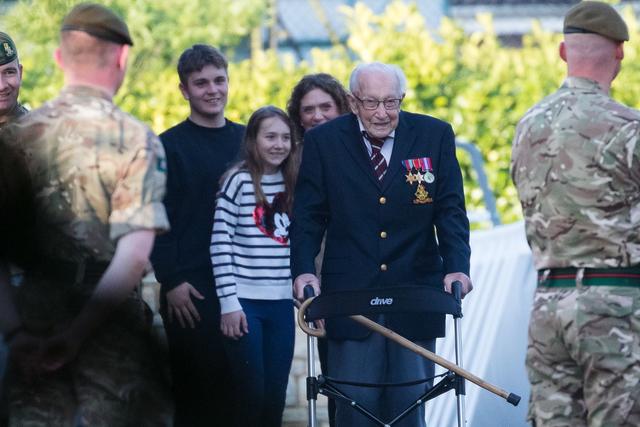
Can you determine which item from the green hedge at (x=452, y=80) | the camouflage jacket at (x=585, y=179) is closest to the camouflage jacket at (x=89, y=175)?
the camouflage jacket at (x=585, y=179)

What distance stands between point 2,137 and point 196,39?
39.2 ft

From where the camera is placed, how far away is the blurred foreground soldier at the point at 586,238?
537 cm

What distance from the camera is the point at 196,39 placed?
1681cm

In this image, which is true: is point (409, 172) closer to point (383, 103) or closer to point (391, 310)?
point (383, 103)

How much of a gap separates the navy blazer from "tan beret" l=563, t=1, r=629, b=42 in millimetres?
1293

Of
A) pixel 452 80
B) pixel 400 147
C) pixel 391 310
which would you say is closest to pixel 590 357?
pixel 391 310

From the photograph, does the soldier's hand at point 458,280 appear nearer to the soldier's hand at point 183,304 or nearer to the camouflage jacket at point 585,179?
the camouflage jacket at point 585,179

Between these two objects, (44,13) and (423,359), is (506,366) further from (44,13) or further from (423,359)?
(44,13)

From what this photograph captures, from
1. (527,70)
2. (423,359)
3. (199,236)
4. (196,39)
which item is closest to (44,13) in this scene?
(196,39)

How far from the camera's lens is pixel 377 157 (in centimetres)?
677

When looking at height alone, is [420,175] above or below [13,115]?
below

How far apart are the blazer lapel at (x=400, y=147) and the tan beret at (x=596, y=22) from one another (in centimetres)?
129

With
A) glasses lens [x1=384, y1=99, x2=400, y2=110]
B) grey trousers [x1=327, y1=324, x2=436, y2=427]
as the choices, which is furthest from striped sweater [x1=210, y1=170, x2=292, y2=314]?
glasses lens [x1=384, y1=99, x2=400, y2=110]

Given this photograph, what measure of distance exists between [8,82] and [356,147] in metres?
1.58
